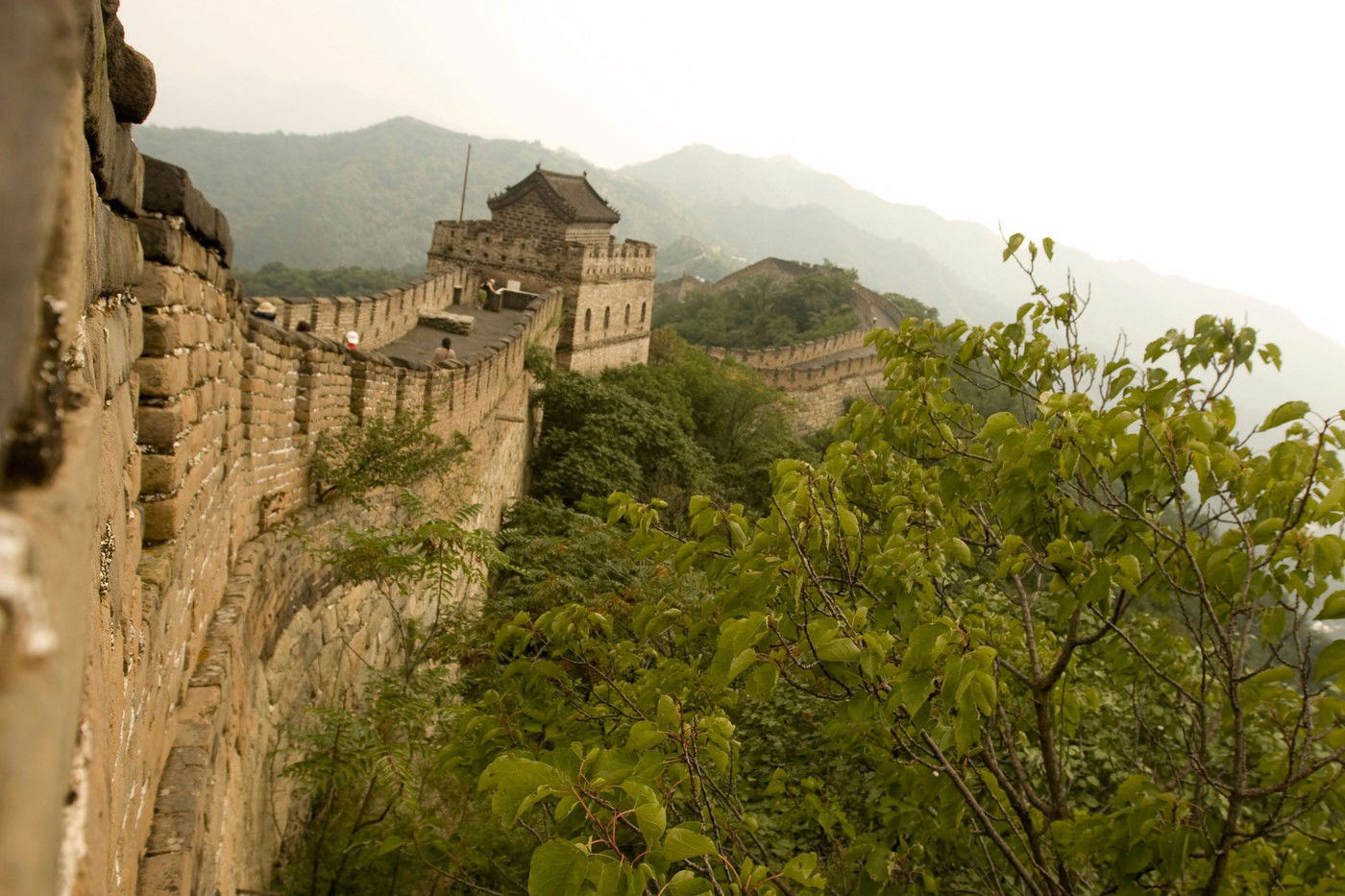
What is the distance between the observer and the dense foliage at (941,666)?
7.61 feet

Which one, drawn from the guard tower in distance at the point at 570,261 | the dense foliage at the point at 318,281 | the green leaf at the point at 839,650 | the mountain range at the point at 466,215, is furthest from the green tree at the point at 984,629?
the mountain range at the point at 466,215

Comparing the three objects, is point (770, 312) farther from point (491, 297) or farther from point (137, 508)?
point (137, 508)

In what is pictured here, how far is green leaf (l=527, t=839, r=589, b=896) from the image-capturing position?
1.67m

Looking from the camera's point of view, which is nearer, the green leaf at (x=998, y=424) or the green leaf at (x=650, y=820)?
the green leaf at (x=650, y=820)

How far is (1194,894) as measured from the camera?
318cm

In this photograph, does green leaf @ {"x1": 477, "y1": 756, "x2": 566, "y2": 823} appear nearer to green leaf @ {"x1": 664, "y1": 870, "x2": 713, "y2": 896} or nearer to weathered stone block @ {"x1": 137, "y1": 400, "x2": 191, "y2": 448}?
green leaf @ {"x1": 664, "y1": 870, "x2": 713, "y2": 896}

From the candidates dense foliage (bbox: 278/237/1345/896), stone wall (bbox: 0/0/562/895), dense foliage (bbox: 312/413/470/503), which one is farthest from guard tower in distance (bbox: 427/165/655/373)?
dense foliage (bbox: 278/237/1345/896)

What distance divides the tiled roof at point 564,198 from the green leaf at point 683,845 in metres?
26.0

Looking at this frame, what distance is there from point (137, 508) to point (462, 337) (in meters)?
14.8

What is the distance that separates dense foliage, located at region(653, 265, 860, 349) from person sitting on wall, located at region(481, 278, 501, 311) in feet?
67.2

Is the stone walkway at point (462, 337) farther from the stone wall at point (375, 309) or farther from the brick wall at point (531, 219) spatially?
the brick wall at point (531, 219)

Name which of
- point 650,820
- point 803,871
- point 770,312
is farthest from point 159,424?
point 770,312

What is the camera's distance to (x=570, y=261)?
22453 mm

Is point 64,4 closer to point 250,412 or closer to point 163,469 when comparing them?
point 163,469
